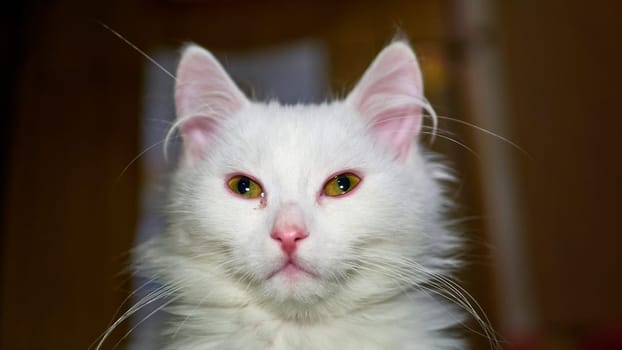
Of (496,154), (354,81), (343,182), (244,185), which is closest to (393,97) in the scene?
(343,182)

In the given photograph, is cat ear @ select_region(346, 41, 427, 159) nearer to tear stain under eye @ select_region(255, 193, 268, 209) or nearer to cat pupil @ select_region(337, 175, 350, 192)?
cat pupil @ select_region(337, 175, 350, 192)

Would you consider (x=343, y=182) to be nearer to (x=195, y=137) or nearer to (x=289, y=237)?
(x=289, y=237)

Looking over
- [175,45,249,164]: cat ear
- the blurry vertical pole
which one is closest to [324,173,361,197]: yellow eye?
[175,45,249,164]: cat ear

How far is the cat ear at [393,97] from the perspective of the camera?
3.92ft

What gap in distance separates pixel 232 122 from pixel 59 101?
5.49 feet

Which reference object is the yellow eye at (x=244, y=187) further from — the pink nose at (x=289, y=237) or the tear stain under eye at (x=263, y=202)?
the pink nose at (x=289, y=237)

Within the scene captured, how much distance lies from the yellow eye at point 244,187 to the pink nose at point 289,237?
16 centimetres

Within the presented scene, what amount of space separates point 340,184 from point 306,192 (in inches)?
3.5

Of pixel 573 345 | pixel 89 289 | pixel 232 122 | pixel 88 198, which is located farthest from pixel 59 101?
pixel 573 345

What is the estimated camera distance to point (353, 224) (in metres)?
1.05

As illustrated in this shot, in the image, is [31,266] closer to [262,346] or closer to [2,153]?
[2,153]

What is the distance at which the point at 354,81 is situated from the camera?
2121mm

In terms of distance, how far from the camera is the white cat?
1.02m

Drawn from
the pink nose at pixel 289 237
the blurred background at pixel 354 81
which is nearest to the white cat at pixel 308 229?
the pink nose at pixel 289 237
